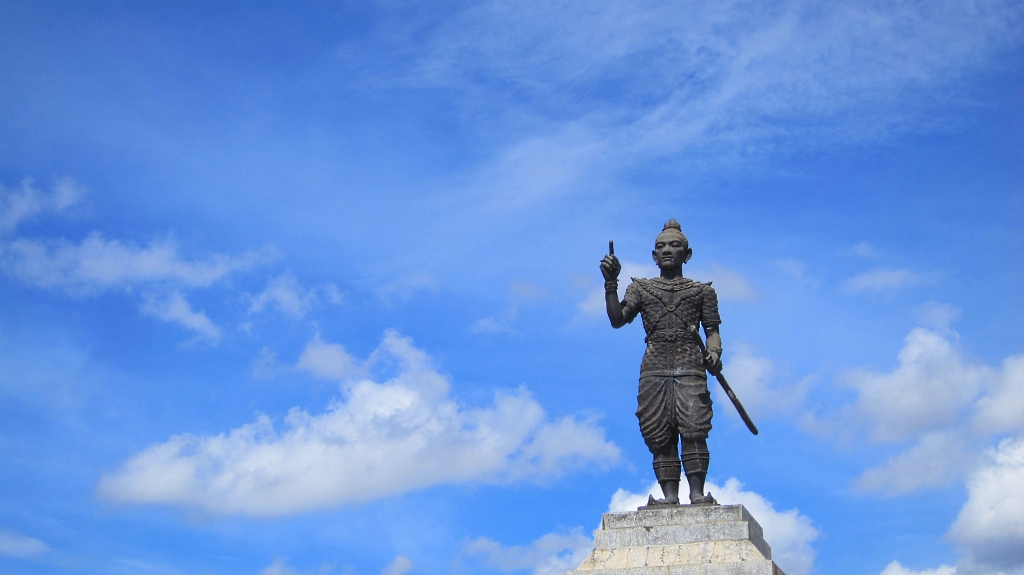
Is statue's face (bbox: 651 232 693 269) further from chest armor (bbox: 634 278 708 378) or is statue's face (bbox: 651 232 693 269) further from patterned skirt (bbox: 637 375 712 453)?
patterned skirt (bbox: 637 375 712 453)

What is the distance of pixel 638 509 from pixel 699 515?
34.9 inches

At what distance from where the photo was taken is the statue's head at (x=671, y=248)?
1913 cm

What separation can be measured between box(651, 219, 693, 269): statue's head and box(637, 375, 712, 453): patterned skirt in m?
1.90

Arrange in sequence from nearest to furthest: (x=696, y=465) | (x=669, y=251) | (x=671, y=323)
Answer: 1. (x=696, y=465)
2. (x=671, y=323)
3. (x=669, y=251)

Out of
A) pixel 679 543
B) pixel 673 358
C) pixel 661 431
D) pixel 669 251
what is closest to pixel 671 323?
pixel 673 358

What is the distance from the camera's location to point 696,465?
17891 mm

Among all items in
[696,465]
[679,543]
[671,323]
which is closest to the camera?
[679,543]

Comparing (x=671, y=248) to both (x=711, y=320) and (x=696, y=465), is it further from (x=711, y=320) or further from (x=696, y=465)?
(x=696, y=465)

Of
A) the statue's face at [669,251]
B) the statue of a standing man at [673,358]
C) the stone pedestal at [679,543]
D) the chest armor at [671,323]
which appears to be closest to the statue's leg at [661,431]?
the statue of a standing man at [673,358]

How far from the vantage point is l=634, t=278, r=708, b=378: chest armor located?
1841 cm

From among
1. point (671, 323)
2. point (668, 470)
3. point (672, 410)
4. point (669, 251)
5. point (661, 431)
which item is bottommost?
point (668, 470)

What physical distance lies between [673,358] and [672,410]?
2.58 ft

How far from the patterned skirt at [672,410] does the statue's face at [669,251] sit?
6.19ft

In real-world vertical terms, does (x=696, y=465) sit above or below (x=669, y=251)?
below
